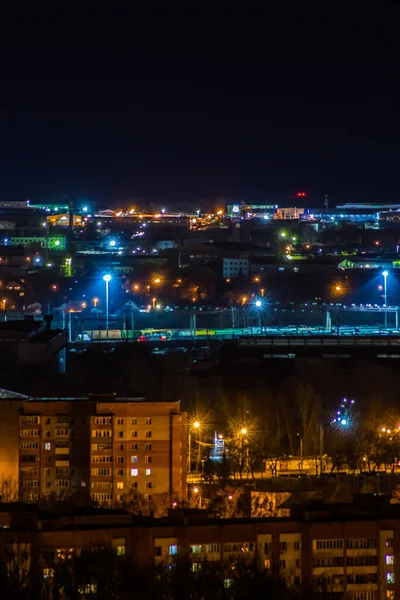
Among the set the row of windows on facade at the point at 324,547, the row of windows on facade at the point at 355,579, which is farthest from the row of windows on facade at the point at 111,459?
the row of windows on facade at the point at 355,579

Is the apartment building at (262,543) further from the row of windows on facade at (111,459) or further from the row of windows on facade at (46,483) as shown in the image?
the row of windows on facade at (111,459)

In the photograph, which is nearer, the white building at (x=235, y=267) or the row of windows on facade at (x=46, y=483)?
the row of windows on facade at (x=46, y=483)

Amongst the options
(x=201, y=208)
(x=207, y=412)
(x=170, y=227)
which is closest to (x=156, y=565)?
(x=207, y=412)

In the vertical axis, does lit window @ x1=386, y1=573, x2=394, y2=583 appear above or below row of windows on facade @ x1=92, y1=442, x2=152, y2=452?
below

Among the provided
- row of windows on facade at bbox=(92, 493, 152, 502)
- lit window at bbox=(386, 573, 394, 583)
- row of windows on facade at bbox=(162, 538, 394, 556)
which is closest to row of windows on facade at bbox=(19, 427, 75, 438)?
row of windows on facade at bbox=(92, 493, 152, 502)

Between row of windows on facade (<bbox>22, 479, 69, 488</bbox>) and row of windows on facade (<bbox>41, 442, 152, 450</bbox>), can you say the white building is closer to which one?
row of windows on facade (<bbox>41, 442, 152, 450</bbox>)
